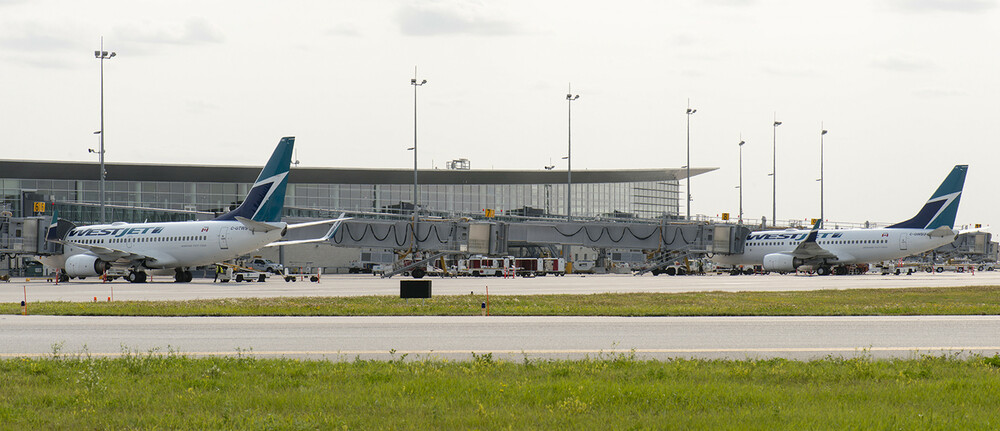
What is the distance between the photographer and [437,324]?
2089 cm

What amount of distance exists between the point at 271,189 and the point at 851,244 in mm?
44650

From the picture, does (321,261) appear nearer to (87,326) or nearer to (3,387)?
(87,326)

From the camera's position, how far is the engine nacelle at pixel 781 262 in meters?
74.6

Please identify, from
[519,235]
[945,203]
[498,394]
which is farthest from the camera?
[519,235]

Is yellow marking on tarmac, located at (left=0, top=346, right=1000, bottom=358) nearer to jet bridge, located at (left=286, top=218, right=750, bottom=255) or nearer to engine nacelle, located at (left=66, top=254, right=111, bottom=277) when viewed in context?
engine nacelle, located at (left=66, top=254, right=111, bottom=277)

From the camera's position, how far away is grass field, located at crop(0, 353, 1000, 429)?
8727mm

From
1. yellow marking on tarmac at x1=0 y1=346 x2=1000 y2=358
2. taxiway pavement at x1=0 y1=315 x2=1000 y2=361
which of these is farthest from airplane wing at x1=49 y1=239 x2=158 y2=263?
yellow marking on tarmac at x1=0 y1=346 x2=1000 y2=358

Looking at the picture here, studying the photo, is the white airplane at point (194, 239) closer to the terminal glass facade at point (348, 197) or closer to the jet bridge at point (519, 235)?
the jet bridge at point (519, 235)

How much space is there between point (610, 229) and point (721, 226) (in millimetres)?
10592

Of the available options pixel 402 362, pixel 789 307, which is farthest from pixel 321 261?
pixel 402 362

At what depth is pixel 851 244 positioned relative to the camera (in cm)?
7506

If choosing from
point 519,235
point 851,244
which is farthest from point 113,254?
point 851,244

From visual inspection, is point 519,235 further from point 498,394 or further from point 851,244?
point 498,394

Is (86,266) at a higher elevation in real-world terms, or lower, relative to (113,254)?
lower
